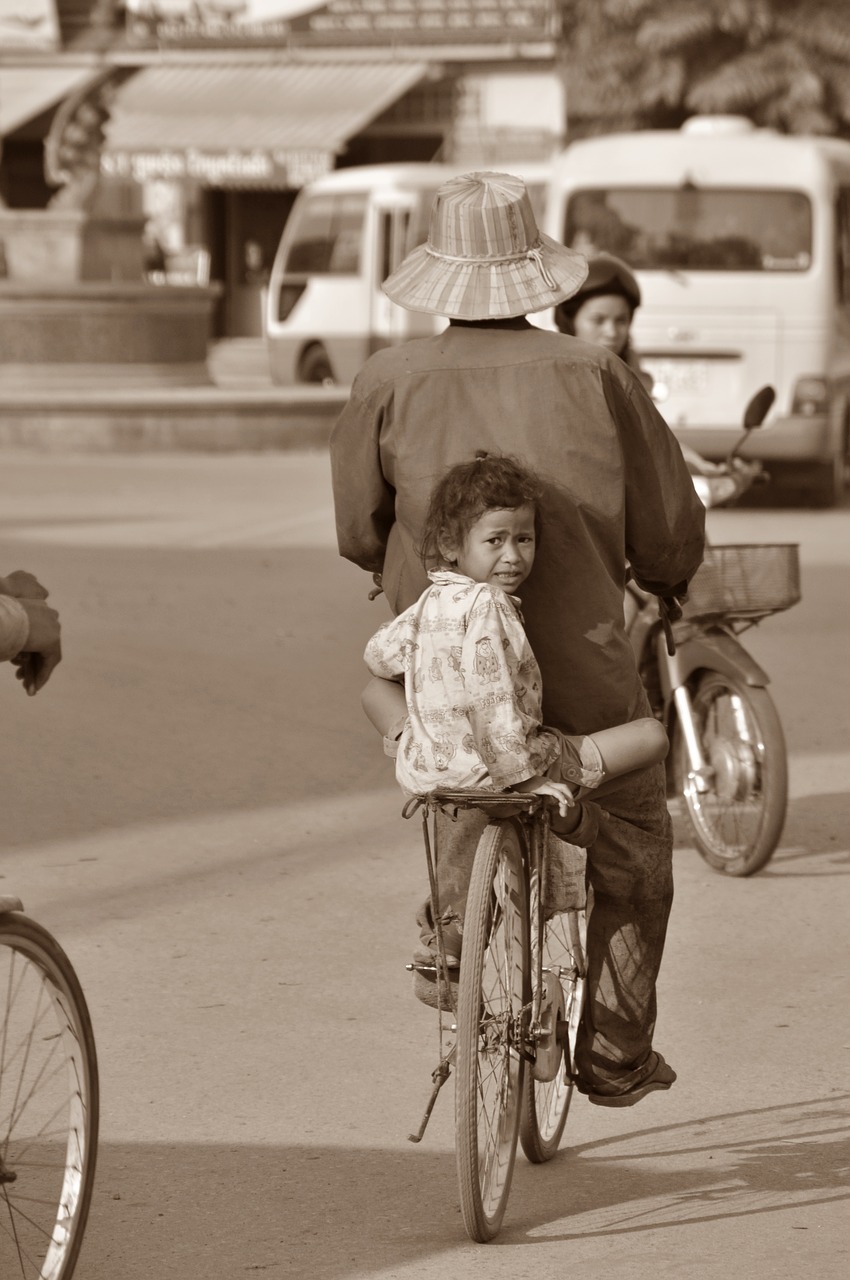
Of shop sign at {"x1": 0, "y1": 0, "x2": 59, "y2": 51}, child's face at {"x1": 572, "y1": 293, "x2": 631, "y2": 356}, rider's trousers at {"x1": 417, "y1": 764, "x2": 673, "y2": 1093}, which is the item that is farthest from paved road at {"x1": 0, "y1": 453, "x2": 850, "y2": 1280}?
shop sign at {"x1": 0, "y1": 0, "x2": 59, "y2": 51}

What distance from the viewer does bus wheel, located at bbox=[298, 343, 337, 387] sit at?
26984mm

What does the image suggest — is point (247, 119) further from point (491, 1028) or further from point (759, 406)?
point (491, 1028)

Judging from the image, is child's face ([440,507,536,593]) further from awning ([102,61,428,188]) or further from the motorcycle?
awning ([102,61,428,188])

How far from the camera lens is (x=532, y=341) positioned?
396cm

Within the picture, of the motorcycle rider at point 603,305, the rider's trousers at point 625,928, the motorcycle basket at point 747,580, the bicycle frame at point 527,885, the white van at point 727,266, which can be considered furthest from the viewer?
the white van at point 727,266

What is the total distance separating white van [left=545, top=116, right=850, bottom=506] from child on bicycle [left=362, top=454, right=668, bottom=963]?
12214 millimetres

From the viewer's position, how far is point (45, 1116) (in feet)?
11.6

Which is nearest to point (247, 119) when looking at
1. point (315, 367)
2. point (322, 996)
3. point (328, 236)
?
point (328, 236)

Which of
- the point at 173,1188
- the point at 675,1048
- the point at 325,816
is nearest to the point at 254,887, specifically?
the point at 325,816

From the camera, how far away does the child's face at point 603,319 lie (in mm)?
6277

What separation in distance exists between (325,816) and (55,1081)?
3834 millimetres

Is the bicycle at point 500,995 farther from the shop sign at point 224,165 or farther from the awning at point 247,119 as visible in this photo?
the shop sign at point 224,165

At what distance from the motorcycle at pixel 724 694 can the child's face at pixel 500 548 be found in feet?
8.43

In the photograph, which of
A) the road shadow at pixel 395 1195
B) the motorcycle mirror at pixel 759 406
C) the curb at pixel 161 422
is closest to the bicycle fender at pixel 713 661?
the motorcycle mirror at pixel 759 406
